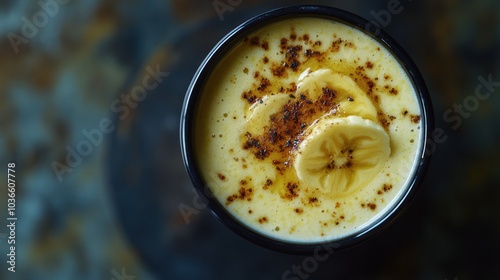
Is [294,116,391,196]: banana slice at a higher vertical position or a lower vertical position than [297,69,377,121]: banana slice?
lower

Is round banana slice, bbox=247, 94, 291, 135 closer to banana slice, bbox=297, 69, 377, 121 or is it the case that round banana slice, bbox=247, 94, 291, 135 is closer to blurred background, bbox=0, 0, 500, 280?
banana slice, bbox=297, 69, 377, 121

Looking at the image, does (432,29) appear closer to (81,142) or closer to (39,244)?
(81,142)

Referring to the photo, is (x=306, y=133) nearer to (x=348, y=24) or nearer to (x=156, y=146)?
(x=348, y=24)

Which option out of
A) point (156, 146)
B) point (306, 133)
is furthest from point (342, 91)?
point (156, 146)

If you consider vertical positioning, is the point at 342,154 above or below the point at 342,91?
below

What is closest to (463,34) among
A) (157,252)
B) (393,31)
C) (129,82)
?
(393,31)

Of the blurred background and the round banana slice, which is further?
the blurred background

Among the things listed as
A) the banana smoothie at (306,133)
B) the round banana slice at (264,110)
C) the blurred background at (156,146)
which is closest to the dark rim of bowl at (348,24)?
the banana smoothie at (306,133)

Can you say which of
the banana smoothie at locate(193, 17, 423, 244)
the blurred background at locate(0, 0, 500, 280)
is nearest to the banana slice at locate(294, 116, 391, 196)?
the banana smoothie at locate(193, 17, 423, 244)
